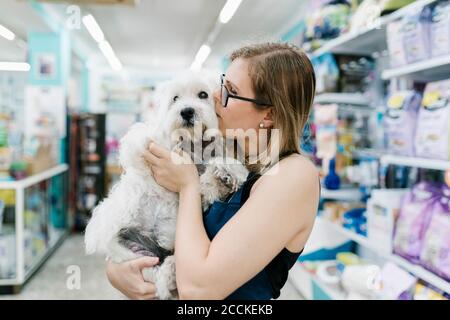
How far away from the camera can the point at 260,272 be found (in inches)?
39.4

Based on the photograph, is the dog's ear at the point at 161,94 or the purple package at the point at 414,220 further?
the purple package at the point at 414,220

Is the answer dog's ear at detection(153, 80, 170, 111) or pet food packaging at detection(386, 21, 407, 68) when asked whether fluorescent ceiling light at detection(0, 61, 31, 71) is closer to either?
dog's ear at detection(153, 80, 170, 111)

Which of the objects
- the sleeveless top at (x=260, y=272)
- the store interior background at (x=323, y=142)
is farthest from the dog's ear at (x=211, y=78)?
the sleeveless top at (x=260, y=272)

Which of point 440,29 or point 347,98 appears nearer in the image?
point 440,29

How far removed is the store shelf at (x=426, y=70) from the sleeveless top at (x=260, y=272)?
1.40 meters

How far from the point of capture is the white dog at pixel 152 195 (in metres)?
1.21

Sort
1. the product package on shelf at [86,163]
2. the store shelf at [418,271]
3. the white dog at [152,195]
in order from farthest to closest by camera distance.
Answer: the product package on shelf at [86,163]
the store shelf at [418,271]
the white dog at [152,195]

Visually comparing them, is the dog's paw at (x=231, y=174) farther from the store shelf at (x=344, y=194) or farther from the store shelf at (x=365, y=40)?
the store shelf at (x=344, y=194)

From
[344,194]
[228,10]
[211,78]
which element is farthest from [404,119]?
[228,10]

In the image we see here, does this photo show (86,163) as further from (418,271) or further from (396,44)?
(418,271)

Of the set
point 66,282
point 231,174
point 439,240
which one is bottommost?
point 66,282

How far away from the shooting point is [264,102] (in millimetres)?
1038

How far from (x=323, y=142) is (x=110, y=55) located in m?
8.20
